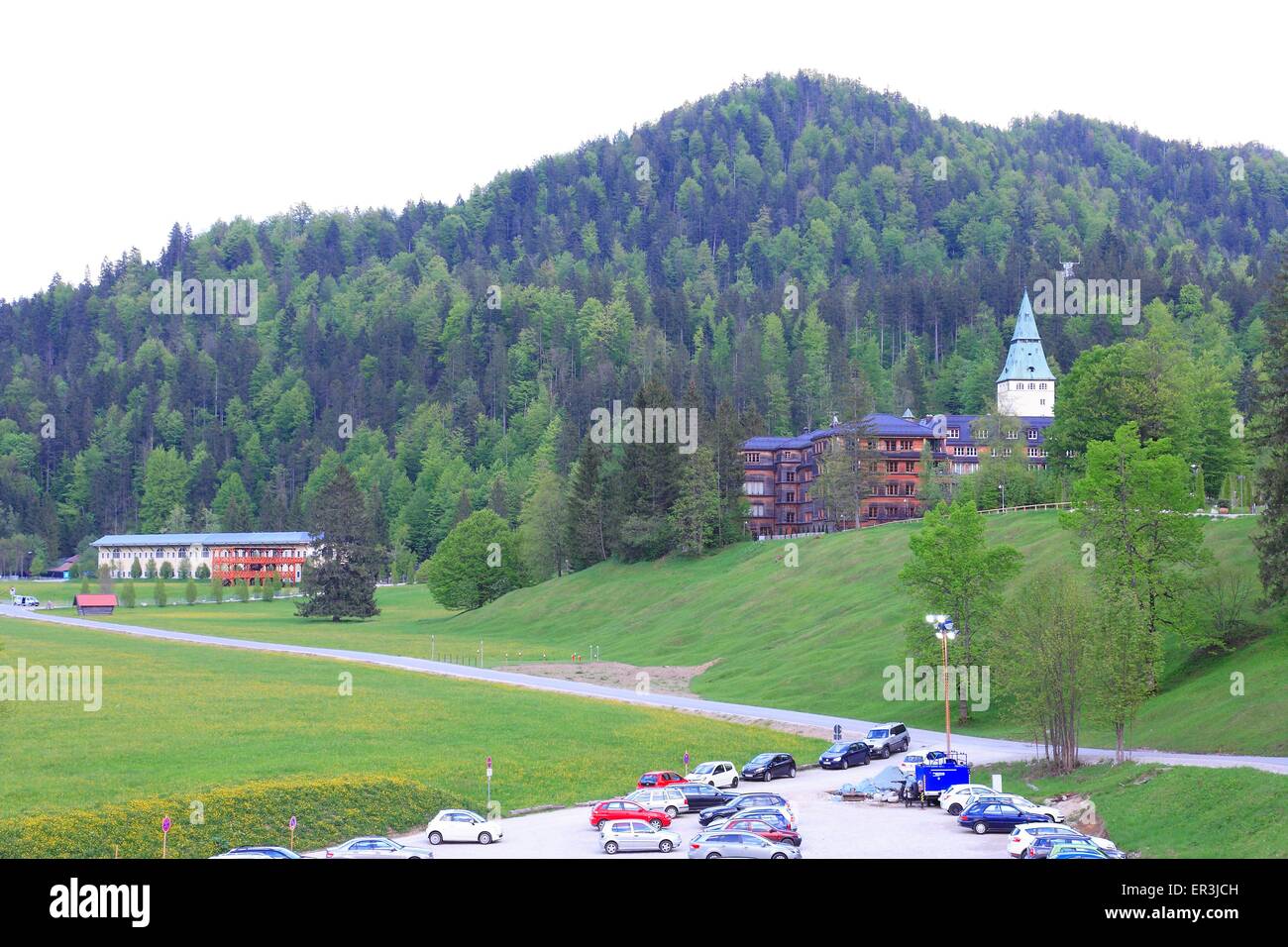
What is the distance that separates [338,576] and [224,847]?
117114 mm

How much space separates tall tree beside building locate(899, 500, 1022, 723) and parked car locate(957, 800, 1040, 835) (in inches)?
1182

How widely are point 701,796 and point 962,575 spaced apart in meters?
31.0

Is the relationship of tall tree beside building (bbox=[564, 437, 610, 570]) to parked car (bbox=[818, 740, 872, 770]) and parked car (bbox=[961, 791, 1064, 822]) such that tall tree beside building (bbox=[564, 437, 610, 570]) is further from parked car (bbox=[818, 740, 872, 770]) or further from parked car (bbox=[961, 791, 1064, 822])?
parked car (bbox=[961, 791, 1064, 822])

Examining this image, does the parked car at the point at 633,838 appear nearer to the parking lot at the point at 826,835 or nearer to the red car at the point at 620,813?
the parking lot at the point at 826,835

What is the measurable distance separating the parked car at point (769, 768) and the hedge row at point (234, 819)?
569 inches

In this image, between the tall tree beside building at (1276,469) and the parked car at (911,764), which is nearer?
the parked car at (911,764)

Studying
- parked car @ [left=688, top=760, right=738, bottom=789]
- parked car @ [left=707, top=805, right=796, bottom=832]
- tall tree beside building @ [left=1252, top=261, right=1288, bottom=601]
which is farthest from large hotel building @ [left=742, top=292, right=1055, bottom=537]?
parked car @ [left=707, top=805, right=796, bottom=832]

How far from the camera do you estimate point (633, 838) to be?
38688 millimetres

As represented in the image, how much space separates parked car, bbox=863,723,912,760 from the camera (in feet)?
198

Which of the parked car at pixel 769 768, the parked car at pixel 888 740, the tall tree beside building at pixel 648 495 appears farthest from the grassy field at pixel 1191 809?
the tall tree beside building at pixel 648 495

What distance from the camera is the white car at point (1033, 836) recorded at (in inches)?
1369

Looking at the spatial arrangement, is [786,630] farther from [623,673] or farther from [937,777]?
[937,777]
